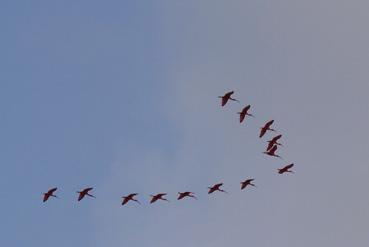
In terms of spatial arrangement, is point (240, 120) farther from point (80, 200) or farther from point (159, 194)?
point (80, 200)

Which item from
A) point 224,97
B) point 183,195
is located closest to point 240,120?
point 224,97

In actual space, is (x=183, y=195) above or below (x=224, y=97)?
below

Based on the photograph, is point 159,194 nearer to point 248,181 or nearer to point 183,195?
point 183,195

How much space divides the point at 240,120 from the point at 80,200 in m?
39.3

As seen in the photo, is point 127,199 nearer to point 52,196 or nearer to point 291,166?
point 52,196

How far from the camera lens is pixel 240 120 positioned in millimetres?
191500

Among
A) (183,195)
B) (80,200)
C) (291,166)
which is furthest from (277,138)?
(80,200)

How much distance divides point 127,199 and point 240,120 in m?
30.3

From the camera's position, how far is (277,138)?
195 metres

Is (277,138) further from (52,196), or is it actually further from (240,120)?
(52,196)

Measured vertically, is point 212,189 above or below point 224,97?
below

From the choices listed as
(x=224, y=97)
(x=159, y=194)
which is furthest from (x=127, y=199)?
(x=224, y=97)

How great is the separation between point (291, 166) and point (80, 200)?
47289 millimetres

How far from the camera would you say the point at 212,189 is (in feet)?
641
